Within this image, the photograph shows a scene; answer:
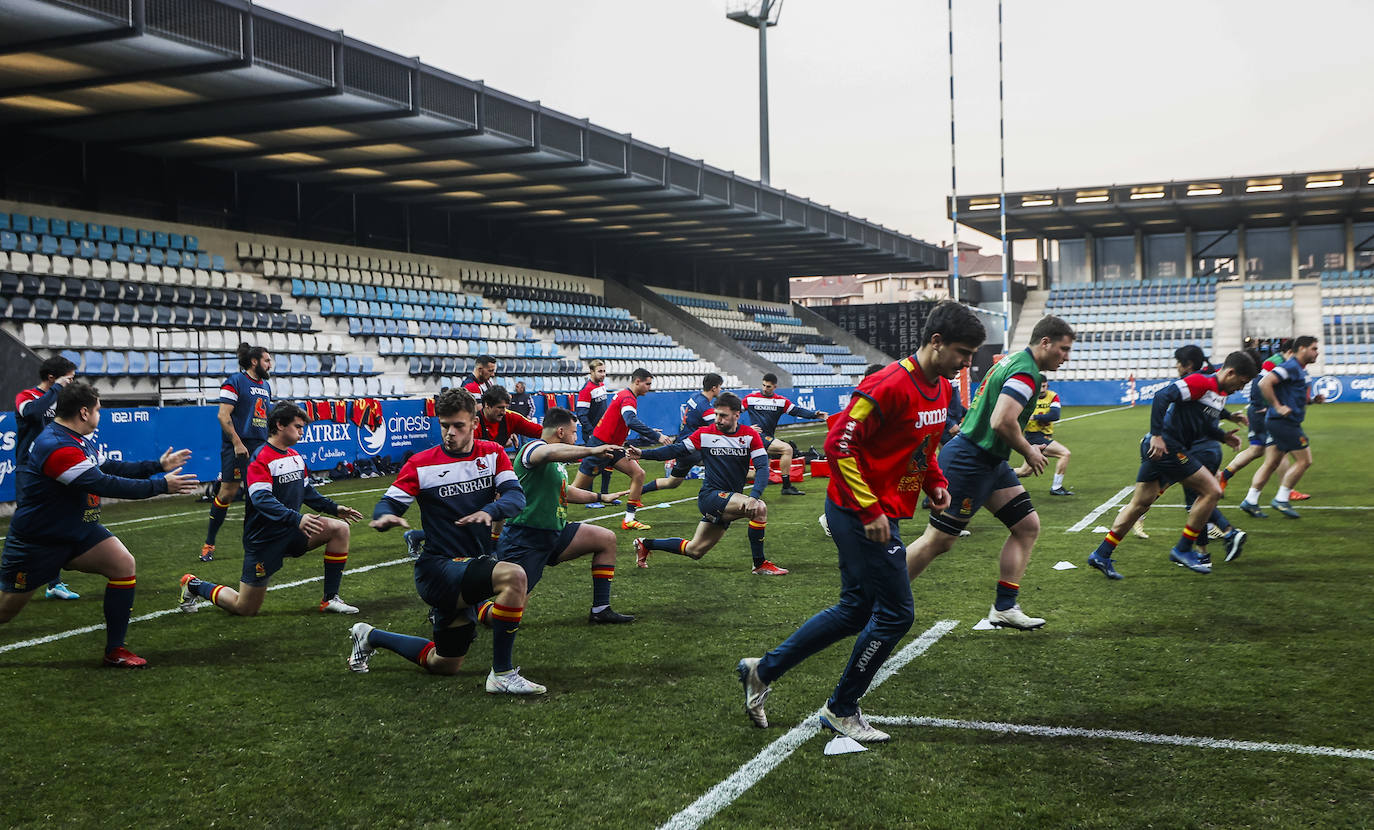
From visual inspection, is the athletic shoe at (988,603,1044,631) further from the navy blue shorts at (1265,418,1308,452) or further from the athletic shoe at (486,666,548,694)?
the navy blue shorts at (1265,418,1308,452)

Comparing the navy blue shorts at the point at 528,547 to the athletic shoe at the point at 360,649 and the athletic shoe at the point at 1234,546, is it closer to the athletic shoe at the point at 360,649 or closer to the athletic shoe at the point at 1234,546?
the athletic shoe at the point at 360,649

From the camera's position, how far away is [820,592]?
881cm

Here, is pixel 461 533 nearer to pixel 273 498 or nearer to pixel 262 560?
pixel 273 498

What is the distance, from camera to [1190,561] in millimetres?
9312

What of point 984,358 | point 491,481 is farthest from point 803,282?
point 491,481

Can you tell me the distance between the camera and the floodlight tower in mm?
44250

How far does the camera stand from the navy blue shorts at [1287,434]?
1241 cm

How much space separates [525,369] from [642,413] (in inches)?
206

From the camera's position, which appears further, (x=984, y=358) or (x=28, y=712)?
(x=984, y=358)

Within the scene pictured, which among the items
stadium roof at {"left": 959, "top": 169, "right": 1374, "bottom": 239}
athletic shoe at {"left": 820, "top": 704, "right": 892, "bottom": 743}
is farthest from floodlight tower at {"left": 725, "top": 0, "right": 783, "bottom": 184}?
athletic shoe at {"left": 820, "top": 704, "right": 892, "bottom": 743}

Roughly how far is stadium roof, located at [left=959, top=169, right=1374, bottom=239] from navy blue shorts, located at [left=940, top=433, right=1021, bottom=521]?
162 ft

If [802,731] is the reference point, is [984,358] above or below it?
above

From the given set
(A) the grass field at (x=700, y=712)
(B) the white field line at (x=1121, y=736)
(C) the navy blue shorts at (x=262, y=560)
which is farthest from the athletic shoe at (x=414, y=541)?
(B) the white field line at (x=1121, y=736)

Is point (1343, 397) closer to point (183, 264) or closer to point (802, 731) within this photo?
point (183, 264)
